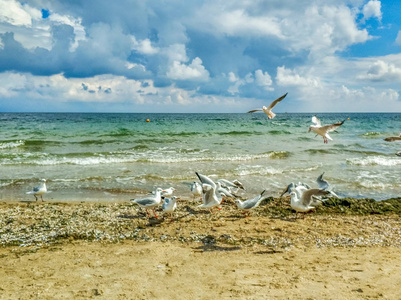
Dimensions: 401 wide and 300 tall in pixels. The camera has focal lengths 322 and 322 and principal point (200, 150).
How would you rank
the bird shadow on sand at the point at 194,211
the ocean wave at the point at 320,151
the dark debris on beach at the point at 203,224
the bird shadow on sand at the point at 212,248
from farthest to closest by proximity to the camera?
the ocean wave at the point at 320,151
the bird shadow on sand at the point at 194,211
the dark debris on beach at the point at 203,224
the bird shadow on sand at the point at 212,248

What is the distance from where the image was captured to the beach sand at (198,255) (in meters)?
3.95

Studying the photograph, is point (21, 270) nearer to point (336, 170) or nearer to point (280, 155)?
point (336, 170)

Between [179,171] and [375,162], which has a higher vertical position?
[375,162]

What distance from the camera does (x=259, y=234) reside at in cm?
590

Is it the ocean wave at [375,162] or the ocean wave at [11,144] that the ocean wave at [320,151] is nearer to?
the ocean wave at [375,162]

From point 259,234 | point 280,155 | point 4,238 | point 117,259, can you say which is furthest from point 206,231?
point 280,155

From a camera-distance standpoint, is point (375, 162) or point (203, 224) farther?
point (375, 162)

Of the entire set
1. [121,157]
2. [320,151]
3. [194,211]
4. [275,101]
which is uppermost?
[275,101]

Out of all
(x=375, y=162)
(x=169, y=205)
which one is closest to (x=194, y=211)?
(x=169, y=205)

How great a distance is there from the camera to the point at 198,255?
5.01 metres

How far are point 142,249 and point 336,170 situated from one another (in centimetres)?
1005

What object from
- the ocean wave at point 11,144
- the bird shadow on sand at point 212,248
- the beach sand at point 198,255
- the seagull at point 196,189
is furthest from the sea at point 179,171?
the bird shadow on sand at point 212,248

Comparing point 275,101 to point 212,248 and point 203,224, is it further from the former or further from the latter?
point 212,248

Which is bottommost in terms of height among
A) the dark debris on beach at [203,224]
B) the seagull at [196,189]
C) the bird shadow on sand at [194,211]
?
the bird shadow on sand at [194,211]
